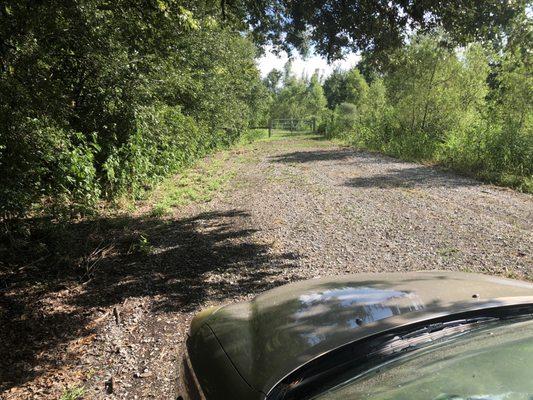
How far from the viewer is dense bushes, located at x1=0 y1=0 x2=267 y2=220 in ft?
17.3

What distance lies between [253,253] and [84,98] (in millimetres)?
4758

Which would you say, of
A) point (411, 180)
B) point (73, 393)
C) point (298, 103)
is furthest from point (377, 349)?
point (298, 103)

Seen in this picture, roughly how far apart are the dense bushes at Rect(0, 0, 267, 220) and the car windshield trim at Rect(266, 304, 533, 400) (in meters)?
4.74

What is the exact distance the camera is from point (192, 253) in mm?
6062

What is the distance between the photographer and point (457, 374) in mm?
1468

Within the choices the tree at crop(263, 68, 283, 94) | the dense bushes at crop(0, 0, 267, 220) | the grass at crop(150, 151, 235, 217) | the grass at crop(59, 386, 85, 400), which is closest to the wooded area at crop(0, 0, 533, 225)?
the dense bushes at crop(0, 0, 267, 220)

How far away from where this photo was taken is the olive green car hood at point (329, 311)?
1.69 metres

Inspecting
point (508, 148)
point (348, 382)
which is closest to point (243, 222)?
point (348, 382)

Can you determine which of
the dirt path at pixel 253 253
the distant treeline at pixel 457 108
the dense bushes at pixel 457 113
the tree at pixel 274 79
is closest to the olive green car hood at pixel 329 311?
the dirt path at pixel 253 253

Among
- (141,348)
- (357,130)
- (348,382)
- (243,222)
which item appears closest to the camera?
(348,382)

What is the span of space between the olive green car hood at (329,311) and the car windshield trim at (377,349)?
3 centimetres

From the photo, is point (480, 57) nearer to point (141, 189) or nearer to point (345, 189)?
point (345, 189)

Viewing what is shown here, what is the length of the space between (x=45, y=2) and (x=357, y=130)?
75.3 feet

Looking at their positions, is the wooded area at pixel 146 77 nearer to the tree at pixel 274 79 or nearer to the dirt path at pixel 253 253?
the dirt path at pixel 253 253
